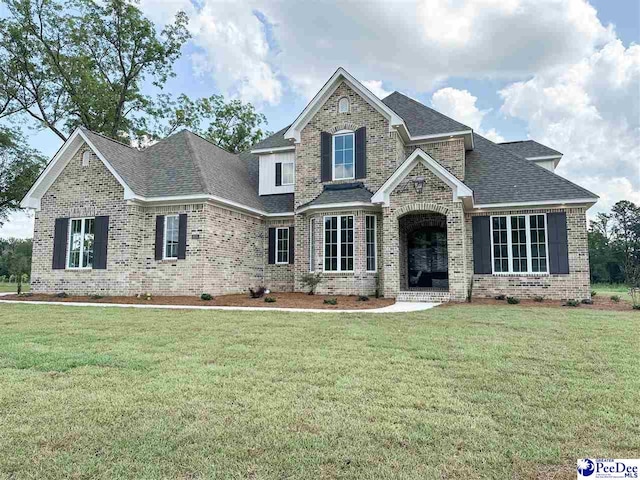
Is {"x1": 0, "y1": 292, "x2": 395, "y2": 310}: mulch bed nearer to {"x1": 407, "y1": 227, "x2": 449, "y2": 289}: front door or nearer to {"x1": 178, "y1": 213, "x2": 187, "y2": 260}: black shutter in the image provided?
{"x1": 178, "y1": 213, "x2": 187, "y2": 260}: black shutter

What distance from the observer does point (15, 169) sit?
2803cm

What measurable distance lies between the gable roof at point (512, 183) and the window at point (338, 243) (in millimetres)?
4962

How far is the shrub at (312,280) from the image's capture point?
604 inches

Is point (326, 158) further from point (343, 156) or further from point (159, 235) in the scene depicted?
point (159, 235)

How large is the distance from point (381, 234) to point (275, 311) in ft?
20.9

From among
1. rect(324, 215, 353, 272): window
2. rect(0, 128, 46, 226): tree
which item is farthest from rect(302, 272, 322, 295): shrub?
rect(0, 128, 46, 226): tree

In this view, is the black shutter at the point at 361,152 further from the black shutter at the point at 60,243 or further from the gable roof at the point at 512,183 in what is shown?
the black shutter at the point at 60,243

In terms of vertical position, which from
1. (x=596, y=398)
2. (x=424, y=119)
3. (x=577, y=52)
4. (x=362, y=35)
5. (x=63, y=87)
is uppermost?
(x=63, y=87)

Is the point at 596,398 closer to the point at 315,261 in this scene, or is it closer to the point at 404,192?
the point at 404,192

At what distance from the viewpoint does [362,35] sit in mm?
16219

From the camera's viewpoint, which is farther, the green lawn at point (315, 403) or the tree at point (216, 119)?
the tree at point (216, 119)

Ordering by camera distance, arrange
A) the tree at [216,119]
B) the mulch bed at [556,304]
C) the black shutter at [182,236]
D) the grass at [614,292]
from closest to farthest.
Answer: the mulch bed at [556,304] < the black shutter at [182,236] < the grass at [614,292] < the tree at [216,119]

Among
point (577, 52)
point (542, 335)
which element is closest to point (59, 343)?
point (542, 335)

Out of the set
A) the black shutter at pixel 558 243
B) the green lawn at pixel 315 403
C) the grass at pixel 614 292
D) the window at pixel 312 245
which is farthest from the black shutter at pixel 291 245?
the grass at pixel 614 292
